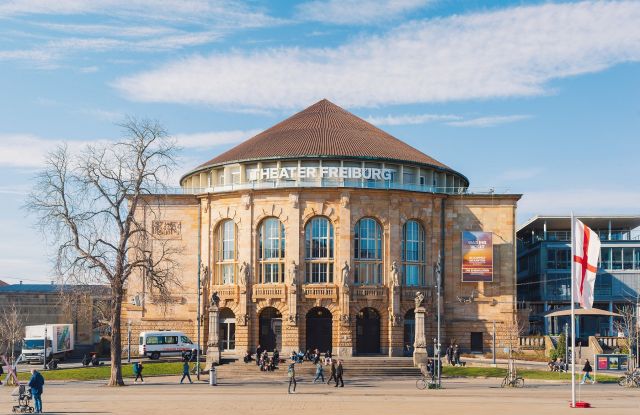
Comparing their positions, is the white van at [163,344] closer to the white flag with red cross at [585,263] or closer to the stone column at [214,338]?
the stone column at [214,338]

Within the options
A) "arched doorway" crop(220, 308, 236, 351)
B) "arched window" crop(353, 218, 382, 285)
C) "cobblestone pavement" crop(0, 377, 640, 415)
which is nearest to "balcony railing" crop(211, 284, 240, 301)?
"arched doorway" crop(220, 308, 236, 351)

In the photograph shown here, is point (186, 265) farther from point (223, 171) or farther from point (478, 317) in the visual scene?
point (478, 317)

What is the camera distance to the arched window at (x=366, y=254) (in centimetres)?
7525

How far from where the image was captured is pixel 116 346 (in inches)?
2141

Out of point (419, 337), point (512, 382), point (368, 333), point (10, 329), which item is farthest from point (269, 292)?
point (512, 382)

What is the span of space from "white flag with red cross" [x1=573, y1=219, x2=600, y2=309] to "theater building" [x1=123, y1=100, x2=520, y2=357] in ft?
123

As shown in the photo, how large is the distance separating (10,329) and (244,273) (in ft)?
72.2

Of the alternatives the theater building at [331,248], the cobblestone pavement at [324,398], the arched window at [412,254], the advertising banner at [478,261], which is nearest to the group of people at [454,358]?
the theater building at [331,248]

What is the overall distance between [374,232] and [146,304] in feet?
73.3

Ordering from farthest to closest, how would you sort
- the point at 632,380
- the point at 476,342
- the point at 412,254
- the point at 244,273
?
the point at 476,342 → the point at 412,254 → the point at 244,273 → the point at 632,380

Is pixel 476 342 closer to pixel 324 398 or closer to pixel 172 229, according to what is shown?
pixel 172 229

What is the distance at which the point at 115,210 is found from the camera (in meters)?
55.3

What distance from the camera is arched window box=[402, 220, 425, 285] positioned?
76.7 m

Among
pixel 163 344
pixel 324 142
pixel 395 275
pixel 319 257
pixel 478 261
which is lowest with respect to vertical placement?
pixel 163 344
